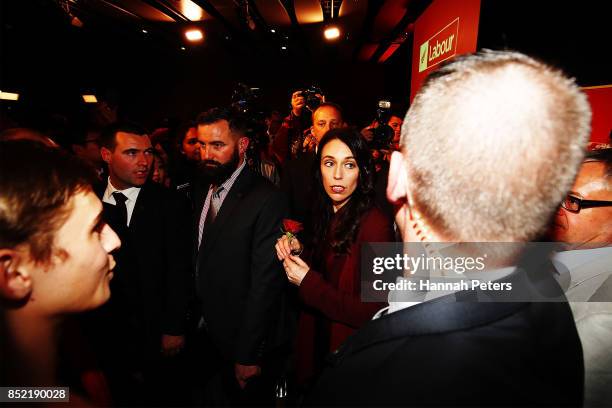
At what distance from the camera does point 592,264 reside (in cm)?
135

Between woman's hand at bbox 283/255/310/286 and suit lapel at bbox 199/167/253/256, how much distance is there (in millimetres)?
549

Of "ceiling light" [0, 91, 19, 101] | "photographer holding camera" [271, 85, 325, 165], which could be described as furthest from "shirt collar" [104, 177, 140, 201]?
"ceiling light" [0, 91, 19, 101]

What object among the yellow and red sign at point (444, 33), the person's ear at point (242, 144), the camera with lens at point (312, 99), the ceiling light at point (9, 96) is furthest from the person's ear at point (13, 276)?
the ceiling light at point (9, 96)

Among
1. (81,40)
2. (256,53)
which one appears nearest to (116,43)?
(81,40)

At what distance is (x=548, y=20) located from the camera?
2828 mm

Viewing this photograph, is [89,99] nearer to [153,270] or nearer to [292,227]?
[153,270]

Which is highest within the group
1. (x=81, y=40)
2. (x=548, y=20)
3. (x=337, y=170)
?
(x=81, y=40)

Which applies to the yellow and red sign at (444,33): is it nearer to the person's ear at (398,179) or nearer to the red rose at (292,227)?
the red rose at (292,227)

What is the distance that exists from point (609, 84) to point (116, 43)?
1191 cm

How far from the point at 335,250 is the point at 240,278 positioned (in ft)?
2.27

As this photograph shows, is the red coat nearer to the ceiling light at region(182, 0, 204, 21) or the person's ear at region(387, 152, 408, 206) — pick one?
the person's ear at region(387, 152, 408, 206)

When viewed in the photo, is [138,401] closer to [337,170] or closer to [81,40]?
[337,170]

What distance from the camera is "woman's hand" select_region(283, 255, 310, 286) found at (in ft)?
6.15

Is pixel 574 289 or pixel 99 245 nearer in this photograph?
pixel 99 245
